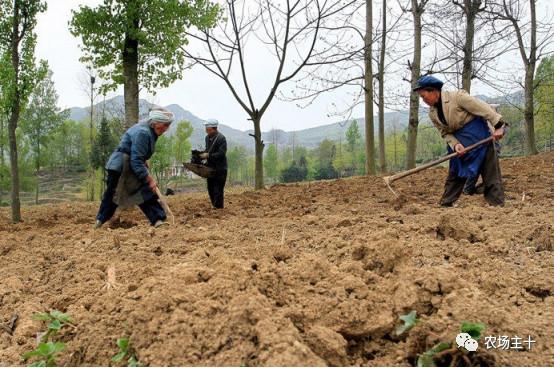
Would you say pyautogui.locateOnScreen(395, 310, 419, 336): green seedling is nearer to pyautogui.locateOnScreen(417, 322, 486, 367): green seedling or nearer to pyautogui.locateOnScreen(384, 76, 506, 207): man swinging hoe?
pyautogui.locateOnScreen(417, 322, 486, 367): green seedling

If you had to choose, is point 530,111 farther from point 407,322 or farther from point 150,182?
point 407,322

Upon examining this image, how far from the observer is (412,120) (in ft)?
48.0

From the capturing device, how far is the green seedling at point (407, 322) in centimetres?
207

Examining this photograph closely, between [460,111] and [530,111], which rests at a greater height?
[530,111]

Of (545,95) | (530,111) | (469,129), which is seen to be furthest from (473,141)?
(545,95)

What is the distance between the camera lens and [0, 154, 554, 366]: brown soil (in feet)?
6.48

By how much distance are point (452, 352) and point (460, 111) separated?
437 cm

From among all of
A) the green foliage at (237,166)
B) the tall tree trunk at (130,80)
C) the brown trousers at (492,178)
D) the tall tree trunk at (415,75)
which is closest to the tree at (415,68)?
the tall tree trunk at (415,75)

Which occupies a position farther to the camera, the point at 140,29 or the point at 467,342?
the point at 140,29

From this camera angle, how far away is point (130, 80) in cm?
1040

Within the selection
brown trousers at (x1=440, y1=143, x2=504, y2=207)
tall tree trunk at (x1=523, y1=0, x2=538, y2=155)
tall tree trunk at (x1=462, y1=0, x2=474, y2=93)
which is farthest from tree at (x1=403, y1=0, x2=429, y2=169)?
brown trousers at (x1=440, y1=143, x2=504, y2=207)

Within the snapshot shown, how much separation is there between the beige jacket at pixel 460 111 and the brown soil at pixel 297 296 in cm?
197

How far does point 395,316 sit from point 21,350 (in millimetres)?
1766

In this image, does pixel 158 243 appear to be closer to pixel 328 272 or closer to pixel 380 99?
pixel 328 272
